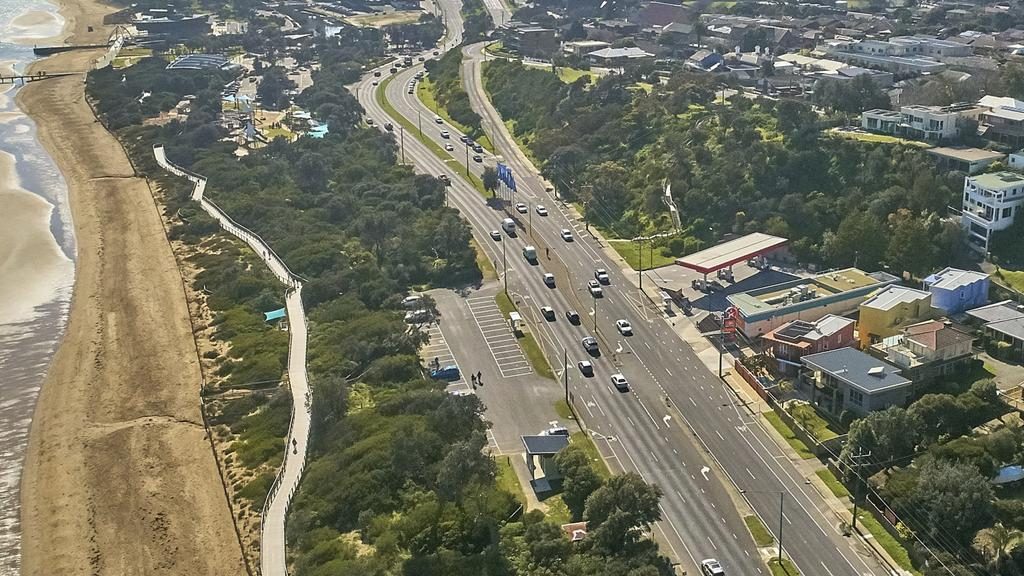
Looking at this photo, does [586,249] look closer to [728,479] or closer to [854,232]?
[854,232]

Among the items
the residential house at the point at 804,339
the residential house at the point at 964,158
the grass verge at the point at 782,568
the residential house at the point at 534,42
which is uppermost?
Result: the residential house at the point at 534,42

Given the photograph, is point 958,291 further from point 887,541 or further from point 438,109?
point 438,109

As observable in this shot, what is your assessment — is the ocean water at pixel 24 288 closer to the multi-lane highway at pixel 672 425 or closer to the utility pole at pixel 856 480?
the multi-lane highway at pixel 672 425

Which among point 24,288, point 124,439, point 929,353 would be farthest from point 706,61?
point 124,439

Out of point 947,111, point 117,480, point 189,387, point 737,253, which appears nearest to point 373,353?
point 189,387

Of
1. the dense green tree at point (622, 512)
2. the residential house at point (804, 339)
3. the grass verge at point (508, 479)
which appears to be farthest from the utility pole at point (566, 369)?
the dense green tree at point (622, 512)

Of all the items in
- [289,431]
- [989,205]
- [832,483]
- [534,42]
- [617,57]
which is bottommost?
[832,483]
